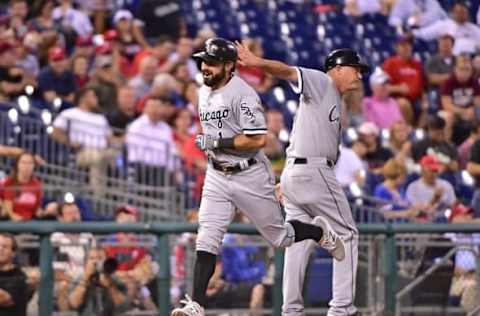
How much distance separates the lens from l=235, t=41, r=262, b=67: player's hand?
8.65 m

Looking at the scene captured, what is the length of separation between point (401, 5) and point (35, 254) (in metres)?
8.40

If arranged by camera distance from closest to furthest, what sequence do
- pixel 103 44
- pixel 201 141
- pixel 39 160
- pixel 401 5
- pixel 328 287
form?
pixel 201 141 < pixel 328 287 < pixel 39 160 < pixel 103 44 < pixel 401 5

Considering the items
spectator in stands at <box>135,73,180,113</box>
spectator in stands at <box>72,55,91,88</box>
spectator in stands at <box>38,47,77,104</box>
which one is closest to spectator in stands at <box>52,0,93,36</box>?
spectator in stands at <box>72,55,91,88</box>

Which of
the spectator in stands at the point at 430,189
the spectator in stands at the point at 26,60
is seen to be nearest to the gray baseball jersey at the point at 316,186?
the spectator in stands at the point at 430,189

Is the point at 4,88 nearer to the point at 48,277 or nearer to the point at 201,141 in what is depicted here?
the point at 48,277

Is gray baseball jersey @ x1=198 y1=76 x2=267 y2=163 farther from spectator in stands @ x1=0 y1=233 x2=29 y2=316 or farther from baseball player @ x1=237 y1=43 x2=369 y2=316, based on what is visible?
spectator in stands @ x1=0 y1=233 x2=29 y2=316

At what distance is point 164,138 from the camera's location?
14.6 metres

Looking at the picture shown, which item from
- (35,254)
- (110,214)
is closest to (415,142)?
(110,214)

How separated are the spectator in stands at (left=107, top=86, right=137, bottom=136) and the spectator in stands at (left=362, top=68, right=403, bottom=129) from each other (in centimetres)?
266

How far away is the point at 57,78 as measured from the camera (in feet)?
49.7

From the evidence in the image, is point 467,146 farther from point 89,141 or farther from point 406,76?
point 89,141

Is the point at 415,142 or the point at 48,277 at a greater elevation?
the point at 415,142

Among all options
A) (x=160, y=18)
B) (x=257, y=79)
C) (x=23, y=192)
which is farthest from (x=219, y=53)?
(x=160, y=18)

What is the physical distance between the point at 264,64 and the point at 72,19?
8.67 m
